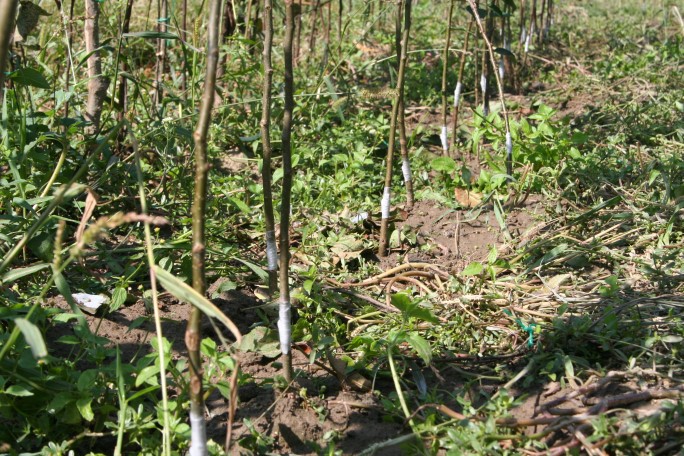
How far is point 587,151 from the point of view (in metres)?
3.99

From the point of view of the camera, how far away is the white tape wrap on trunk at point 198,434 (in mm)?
1660

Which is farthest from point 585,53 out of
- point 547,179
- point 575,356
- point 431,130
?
point 575,356

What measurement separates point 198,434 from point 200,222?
0.45 meters

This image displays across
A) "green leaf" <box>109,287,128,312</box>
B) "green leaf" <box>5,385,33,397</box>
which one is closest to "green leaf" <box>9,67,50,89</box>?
"green leaf" <box>109,287,128,312</box>

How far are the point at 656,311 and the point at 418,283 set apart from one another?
81 cm

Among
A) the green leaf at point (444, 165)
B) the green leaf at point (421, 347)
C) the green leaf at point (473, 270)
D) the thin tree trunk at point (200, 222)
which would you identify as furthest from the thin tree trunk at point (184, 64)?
the thin tree trunk at point (200, 222)

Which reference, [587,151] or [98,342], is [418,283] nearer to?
[98,342]

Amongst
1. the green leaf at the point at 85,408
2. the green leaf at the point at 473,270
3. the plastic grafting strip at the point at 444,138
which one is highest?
the plastic grafting strip at the point at 444,138

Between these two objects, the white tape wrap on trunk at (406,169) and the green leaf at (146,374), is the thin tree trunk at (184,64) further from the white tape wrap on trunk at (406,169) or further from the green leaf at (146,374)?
the green leaf at (146,374)

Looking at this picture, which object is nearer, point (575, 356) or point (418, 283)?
point (575, 356)

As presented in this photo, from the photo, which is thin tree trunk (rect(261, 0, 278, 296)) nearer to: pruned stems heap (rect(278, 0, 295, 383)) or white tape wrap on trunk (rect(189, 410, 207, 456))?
pruned stems heap (rect(278, 0, 295, 383))

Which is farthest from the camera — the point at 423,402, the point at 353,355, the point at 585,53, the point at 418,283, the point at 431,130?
the point at 585,53

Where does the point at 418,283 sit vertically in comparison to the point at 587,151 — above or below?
below

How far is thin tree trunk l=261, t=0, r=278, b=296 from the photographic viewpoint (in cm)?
224
